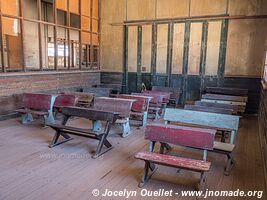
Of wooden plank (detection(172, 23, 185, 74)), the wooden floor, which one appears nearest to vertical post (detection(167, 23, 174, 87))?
wooden plank (detection(172, 23, 185, 74))

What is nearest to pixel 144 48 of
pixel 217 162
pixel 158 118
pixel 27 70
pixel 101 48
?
pixel 101 48

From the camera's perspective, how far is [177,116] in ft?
12.4

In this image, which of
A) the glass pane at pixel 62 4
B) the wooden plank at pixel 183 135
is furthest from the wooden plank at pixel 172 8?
the wooden plank at pixel 183 135

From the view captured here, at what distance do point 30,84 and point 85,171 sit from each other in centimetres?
396

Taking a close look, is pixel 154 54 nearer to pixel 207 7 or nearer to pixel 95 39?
pixel 207 7

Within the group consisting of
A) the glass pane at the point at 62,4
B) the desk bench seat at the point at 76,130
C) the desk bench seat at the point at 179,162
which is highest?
the glass pane at the point at 62,4

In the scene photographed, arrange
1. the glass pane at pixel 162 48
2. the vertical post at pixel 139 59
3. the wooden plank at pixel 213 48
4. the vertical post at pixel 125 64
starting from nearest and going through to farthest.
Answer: the wooden plank at pixel 213 48
the glass pane at pixel 162 48
the vertical post at pixel 139 59
the vertical post at pixel 125 64

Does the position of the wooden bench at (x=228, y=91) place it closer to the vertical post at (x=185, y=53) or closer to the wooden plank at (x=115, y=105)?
the vertical post at (x=185, y=53)

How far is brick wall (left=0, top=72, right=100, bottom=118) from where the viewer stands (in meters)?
5.52

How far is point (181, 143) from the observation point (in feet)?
9.07

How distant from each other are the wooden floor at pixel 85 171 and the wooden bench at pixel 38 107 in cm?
86

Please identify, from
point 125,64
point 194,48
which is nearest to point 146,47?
point 125,64

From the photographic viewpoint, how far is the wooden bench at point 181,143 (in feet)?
8.19

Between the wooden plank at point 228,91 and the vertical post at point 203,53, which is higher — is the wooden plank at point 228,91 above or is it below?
below
